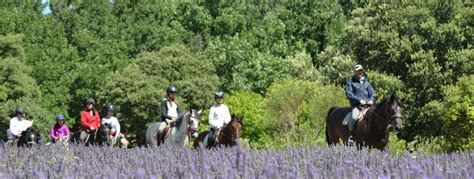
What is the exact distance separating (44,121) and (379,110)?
40164mm

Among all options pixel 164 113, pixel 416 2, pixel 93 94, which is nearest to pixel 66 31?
pixel 93 94

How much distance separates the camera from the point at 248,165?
716 cm

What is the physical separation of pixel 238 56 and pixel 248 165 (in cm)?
4934

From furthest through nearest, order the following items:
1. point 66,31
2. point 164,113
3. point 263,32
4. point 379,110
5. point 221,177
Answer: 1. point 66,31
2. point 263,32
3. point 164,113
4. point 379,110
5. point 221,177

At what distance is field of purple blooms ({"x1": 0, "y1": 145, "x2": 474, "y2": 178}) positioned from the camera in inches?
219

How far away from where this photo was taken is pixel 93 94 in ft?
198

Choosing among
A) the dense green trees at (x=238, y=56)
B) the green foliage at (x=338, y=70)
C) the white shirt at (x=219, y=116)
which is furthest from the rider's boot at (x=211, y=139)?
the green foliage at (x=338, y=70)

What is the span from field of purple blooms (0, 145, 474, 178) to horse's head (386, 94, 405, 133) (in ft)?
20.1

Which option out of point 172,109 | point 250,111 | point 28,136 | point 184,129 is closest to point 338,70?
point 250,111

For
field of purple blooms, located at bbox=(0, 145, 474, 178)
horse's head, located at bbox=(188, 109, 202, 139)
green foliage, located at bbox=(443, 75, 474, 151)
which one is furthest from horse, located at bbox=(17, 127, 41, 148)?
green foliage, located at bbox=(443, 75, 474, 151)

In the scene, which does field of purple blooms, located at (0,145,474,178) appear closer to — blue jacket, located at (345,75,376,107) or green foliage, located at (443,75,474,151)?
blue jacket, located at (345,75,376,107)

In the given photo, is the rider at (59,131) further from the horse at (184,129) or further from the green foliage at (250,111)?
the green foliage at (250,111)

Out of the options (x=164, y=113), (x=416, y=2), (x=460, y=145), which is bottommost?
(x=460, y=145)

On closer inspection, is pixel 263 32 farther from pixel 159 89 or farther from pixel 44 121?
pixel 44 121
